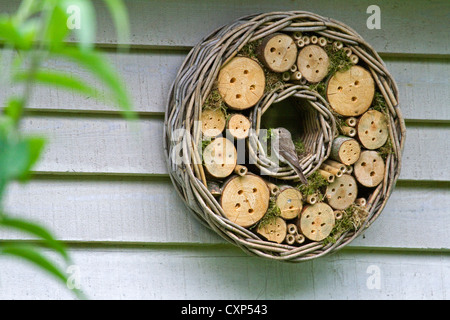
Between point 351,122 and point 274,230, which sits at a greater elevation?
point 351,122

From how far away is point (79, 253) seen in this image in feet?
4.47

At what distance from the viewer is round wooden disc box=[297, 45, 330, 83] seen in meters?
1.25

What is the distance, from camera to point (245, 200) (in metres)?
1.22

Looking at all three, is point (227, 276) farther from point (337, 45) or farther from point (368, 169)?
point (337, 45)

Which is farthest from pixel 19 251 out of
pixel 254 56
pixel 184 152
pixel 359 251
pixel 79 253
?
pixel 359 251

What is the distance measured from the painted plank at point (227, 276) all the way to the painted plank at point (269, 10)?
55 centimetres

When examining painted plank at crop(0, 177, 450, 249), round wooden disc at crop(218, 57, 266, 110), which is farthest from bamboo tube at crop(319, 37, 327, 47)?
painted plank at crop(0, 177, 450, 249)

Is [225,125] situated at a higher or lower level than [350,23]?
lower

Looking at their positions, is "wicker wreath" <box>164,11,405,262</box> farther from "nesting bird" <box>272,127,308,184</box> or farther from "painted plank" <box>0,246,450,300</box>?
"painted plank" <box>0,246,450,300</box>

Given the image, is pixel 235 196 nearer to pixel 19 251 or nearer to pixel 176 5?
pixel 176 5

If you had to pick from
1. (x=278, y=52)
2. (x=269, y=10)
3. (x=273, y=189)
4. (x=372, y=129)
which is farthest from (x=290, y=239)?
(x=269, y=10)

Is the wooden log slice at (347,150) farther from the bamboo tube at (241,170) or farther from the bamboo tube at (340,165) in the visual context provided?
the bamboo tube at (241,170)

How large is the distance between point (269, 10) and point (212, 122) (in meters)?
0.37
